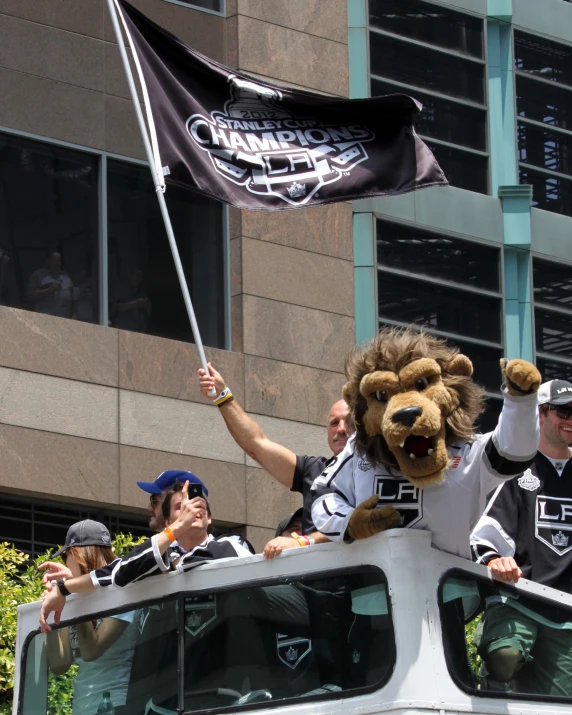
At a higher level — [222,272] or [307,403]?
[222,272]

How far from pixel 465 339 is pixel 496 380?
55 centimetres

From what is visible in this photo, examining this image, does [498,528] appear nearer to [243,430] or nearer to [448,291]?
[243,430]

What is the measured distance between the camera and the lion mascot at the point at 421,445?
6859mm

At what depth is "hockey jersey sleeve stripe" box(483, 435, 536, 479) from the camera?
6887 mm

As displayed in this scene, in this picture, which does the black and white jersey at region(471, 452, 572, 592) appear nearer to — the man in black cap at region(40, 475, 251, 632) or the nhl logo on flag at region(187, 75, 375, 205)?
the man in black cap at region(40, 475, 251, 632)

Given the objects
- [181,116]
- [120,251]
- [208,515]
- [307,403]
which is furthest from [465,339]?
[208,515]

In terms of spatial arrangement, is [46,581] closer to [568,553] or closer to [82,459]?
[568,553]

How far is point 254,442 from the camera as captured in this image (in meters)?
8.77

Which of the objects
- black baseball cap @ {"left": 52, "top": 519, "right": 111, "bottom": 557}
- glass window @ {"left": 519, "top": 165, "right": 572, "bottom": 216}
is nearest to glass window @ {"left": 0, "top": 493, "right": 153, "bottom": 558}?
glass window @ {"left": 519, "top": 165, "right": 572, "bottom": 216}

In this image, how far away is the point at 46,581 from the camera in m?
7.79

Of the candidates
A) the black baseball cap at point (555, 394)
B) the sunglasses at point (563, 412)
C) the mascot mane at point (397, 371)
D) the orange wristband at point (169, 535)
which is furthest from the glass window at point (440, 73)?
the orange wristband at point (169, 535)

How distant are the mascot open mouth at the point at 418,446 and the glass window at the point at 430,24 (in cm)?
1204

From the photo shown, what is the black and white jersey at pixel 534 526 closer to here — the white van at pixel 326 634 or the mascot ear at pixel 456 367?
the white van at pixel 326 634

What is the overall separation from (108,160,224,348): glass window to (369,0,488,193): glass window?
2976mm
